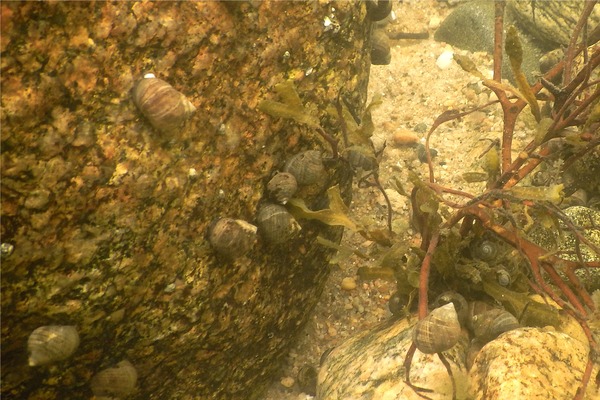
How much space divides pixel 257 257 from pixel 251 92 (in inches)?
34.9

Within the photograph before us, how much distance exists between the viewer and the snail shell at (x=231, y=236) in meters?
2.36

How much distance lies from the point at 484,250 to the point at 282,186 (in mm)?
1293

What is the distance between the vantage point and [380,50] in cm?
498

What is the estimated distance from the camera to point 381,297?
3.53 metres

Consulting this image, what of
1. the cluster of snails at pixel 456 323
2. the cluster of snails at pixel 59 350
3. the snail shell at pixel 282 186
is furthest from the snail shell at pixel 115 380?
the cluster of snails at pixel 456 323

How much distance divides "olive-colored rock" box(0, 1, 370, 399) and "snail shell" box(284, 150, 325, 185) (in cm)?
8

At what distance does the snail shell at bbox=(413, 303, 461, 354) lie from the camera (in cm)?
225

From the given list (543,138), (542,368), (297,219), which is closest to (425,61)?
(543,138)

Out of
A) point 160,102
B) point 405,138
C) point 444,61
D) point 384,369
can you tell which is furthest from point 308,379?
point 444,61

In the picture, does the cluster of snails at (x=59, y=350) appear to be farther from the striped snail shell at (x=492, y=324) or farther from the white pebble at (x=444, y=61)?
the white pebble at (x=444, y=61)

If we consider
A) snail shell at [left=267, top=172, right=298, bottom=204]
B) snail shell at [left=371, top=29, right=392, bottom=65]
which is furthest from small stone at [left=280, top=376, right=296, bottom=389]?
snail shell at [left=371, top=29, right=392, bottom=65]

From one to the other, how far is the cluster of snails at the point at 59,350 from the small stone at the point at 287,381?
1.31 m

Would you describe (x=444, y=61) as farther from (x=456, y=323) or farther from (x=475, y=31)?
(x=456, y=323)

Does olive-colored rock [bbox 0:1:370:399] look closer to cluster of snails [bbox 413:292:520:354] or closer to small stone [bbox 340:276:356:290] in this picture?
small stone [bbox 340:276:356:290]
